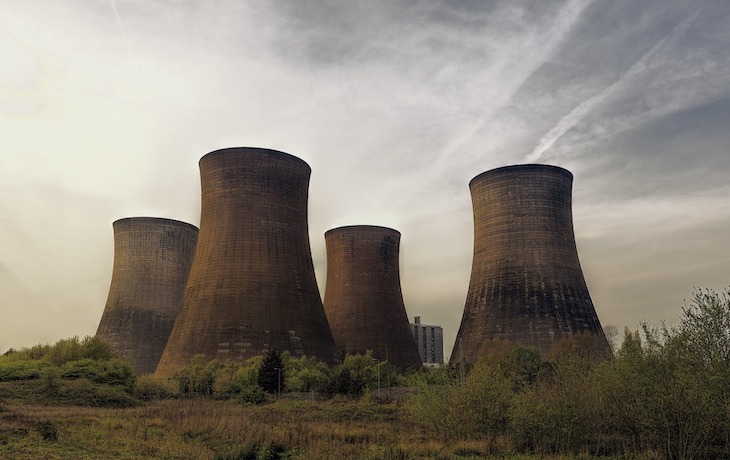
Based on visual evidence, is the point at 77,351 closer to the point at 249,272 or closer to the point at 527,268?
the point at 249,272

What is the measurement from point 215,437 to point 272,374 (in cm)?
1110

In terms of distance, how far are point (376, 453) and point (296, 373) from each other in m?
14.2

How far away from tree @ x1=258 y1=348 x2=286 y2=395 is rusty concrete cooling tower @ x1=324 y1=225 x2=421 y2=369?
12.9m

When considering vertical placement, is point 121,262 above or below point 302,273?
above

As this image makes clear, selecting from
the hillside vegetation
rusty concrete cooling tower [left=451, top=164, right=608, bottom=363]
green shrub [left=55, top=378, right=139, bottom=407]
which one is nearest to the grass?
the hillside vegetation

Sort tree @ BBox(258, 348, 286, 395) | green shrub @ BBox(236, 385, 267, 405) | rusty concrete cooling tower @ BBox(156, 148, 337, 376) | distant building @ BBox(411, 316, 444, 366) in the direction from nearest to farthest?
green shrub @ BBox(236, 385, 267, 405) → tree @ BBox(258, 348, 286, 395) → rusty concrete cooling tower @ BBox(156, 148, 337, 376) → distant building @ BBox(411, 316, 444, 366)

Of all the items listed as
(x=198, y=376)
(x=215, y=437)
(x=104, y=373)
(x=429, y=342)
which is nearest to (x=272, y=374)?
(x=198, y=376)

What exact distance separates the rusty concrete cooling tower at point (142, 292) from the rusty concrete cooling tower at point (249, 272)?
8909 mm

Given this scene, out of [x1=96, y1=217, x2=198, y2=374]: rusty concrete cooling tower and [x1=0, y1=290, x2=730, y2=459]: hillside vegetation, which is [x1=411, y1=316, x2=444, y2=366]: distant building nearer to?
[x1=96, y1=217, x2=198, y2=374]: rusty concrete cooling tower

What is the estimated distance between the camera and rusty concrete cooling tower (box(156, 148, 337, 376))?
24859 mm

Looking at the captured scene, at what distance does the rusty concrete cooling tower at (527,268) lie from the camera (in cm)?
2761

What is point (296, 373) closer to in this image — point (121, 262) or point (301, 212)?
point (301, 212)

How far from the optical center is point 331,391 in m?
23.4

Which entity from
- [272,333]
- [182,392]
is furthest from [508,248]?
[182,392]
